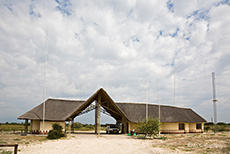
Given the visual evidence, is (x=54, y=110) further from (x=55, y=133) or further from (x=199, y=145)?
(x=199, y=145)

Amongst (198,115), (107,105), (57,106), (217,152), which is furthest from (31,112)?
(198,115)

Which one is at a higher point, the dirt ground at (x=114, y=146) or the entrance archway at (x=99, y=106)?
the entrance archway at (x=99, y=106)

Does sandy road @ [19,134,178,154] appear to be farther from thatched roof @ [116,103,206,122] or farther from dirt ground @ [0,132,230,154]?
thatched roof @ [116,103,206,122]

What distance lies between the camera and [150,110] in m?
36.9

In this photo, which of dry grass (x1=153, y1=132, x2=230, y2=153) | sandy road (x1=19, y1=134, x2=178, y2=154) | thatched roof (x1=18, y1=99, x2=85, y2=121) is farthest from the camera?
thatched roof (x1=18, y1=99, x2=85, y2=121)

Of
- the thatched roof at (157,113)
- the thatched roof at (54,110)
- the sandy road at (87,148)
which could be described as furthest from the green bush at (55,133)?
the thatched roof at (157,113)

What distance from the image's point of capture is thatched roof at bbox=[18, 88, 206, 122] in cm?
2948

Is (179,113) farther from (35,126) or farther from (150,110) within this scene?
(35,126)

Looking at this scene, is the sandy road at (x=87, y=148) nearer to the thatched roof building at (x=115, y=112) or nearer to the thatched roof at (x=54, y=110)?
the thatched roof building at (x=115, y=112)

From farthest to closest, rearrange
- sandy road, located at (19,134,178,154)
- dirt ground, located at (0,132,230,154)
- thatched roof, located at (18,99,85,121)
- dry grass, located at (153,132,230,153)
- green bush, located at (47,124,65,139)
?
thatched roof, located at (18,99,85,121) → green bush, located at (47,124,65,139) → dry grass, located at (153,132,230,153) → dirt ground, located at (0,132,230,154) → sandy road, located at (19,134,178,154)

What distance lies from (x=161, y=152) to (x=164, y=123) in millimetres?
20809

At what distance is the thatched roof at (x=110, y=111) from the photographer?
96.7ft

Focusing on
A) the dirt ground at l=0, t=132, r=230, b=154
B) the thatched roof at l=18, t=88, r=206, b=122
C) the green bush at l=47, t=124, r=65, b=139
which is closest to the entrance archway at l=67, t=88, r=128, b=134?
the thatched roof at l=18, t=88, r=206, b=122

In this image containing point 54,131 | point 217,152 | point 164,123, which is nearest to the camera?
point 217,152
